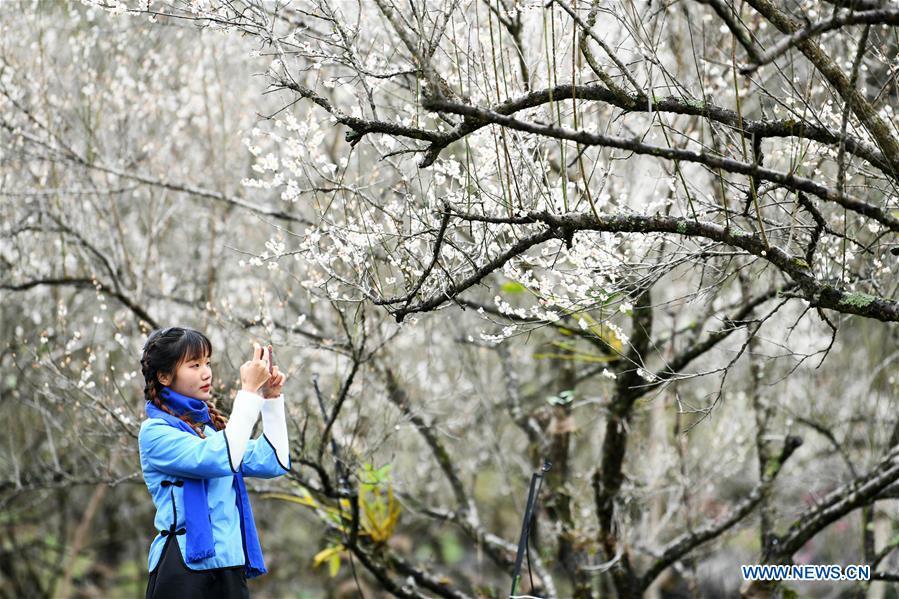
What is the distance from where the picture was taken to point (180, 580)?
2691 millimetres

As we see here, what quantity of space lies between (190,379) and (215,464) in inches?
14.9

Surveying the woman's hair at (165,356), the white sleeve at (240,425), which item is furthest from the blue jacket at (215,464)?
the woman's hair at (165,356)

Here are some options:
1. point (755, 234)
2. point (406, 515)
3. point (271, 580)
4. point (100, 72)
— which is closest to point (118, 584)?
point (271, 580)

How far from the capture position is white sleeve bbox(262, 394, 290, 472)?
294cm

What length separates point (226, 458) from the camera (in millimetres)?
2660

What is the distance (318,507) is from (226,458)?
2142 millimetres

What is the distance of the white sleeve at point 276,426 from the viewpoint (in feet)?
9.64

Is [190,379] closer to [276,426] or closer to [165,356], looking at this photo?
[165,356]

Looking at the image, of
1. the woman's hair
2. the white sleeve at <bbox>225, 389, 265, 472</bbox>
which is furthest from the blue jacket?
the woman's hair

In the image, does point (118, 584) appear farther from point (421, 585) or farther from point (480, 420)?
point (421, 585)

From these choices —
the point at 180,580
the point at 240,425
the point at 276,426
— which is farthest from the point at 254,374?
the point at 180,580

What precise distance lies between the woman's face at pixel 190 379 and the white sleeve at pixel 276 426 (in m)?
0.24

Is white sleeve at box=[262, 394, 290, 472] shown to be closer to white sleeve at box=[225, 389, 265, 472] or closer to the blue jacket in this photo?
the blue jacket

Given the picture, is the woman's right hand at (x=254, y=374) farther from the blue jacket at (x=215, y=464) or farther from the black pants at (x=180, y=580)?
the black pants at (x=180, y=580)
